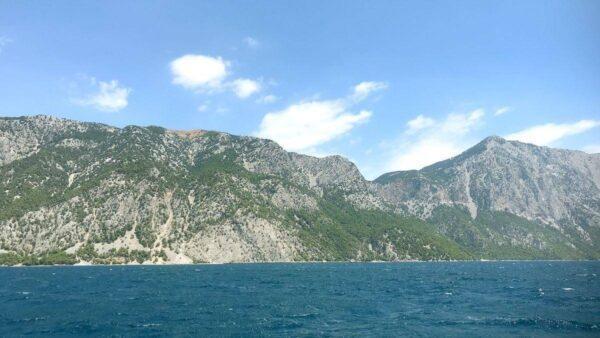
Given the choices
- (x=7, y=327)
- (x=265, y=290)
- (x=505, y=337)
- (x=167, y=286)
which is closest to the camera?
(x=505, y=337)

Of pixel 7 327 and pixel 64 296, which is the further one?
pixel 64 296

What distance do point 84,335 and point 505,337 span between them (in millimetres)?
60261

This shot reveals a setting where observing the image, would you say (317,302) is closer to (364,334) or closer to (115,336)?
(364,334)

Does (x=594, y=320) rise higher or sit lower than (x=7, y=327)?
lower

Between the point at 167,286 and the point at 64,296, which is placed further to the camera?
the point at 167,286

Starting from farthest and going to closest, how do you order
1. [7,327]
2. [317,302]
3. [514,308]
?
[317,302] → [514,308] → [7,327]

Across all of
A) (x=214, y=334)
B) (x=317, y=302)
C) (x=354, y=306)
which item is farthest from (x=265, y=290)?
(x=214, y=334)

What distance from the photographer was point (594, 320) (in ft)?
236

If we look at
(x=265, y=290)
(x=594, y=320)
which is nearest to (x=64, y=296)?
(x=265, y=290)

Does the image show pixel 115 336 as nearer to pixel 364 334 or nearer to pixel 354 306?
pixel 364 334

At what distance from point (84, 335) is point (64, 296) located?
167 ft

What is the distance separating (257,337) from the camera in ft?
208

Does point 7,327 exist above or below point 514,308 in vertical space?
above

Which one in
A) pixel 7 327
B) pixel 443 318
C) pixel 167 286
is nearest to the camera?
pixel 7 327
